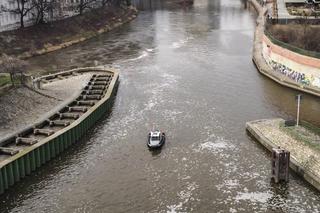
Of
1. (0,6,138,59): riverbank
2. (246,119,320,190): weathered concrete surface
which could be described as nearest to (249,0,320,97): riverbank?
(246,119,320,190): weathered concrete surface

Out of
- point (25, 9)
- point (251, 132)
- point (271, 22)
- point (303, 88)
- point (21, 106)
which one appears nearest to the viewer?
point (251, 132)

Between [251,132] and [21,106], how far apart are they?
78.4 ft

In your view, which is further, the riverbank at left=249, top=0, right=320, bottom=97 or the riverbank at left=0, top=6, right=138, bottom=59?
the riverbank at left=0, top=6, right=138, bottom=59

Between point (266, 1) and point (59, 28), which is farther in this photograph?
point (266, 1)

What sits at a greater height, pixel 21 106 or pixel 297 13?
pixel 297 13

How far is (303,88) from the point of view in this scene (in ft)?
197

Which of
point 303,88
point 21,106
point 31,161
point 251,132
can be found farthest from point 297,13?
point 31,161

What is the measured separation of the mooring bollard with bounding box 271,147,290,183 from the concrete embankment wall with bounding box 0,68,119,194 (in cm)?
1927

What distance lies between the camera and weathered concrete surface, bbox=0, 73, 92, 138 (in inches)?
1897

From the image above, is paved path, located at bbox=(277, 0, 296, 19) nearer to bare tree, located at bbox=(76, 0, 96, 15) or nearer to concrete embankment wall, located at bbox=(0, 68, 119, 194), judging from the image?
bare tree, located at bbox=(76, 0, 96, 15)

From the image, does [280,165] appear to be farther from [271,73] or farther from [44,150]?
[271,73]

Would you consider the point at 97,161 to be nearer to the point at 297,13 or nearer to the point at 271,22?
the point at 271,22

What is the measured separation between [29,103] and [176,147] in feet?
58.7

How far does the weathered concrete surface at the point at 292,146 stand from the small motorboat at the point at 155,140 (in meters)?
8.96
